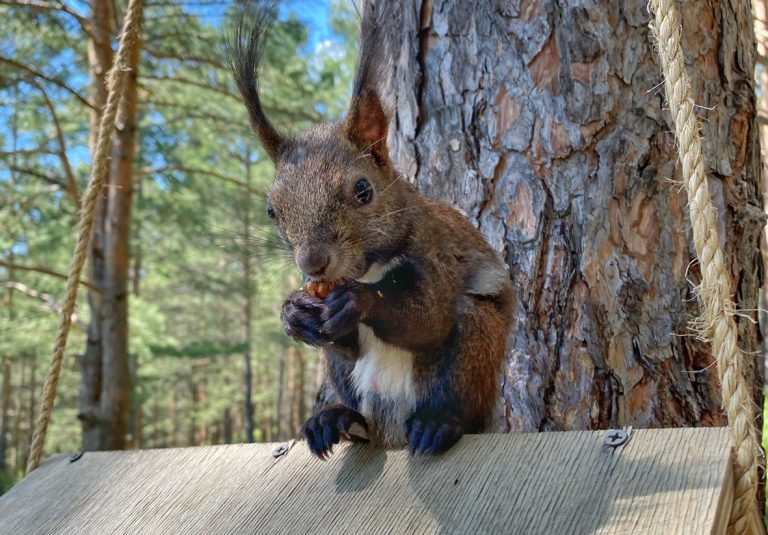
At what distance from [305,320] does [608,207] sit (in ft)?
3.77

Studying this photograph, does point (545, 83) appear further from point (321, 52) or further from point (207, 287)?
point (207, 287)

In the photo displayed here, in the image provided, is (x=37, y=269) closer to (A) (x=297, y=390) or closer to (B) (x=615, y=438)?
(B) (x=615, y=438)

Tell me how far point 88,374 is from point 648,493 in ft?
19.3

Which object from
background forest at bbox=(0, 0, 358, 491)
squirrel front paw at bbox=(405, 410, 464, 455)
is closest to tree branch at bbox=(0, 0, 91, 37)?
background forest at bbox=(0, 0, 358, 491)

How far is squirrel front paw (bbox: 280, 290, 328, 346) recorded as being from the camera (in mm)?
A: 1913

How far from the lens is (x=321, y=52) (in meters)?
8.66

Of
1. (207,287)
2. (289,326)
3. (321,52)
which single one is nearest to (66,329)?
(289,326)

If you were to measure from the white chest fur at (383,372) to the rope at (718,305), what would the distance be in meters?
0.92

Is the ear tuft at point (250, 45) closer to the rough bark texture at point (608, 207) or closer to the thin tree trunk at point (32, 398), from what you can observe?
the rough bark texture at point (608, 207)

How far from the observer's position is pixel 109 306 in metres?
6.46

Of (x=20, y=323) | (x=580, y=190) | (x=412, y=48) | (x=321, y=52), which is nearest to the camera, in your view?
(x=580, y=190)

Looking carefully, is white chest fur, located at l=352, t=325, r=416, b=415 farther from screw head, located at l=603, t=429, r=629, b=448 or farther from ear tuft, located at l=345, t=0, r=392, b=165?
screw head, located at l=603, t=429, r=629, b=448

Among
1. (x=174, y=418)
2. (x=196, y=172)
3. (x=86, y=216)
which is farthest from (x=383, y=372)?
(x=174, y=418)

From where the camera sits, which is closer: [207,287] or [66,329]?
[66,329]
